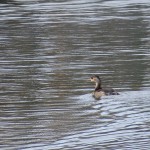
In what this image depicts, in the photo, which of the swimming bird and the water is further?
the swimming bird

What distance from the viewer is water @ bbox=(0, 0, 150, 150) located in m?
16.3

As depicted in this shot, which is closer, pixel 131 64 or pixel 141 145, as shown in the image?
pixel 141 145

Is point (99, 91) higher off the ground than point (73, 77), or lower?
higher

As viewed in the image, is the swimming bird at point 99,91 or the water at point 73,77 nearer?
the water at point 73,77

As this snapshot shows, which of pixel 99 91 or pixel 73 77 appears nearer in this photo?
pixel 99 91

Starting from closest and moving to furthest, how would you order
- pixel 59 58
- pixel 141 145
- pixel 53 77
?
pixel 141 145, pixel 53 77, pixel 59 58

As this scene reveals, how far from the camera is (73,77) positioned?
76.6 feet

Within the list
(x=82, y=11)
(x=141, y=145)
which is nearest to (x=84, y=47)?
(x=82, y=11)

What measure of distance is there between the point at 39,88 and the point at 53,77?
→ 168 centimetres

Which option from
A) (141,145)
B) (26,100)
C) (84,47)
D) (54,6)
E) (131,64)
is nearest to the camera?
(141,145)

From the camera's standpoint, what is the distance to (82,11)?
41.6 m

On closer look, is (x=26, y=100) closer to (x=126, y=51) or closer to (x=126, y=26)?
(x=126, y=51)

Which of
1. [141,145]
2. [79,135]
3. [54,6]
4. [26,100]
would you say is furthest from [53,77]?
[54,6]

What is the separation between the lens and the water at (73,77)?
1628 centimetres
